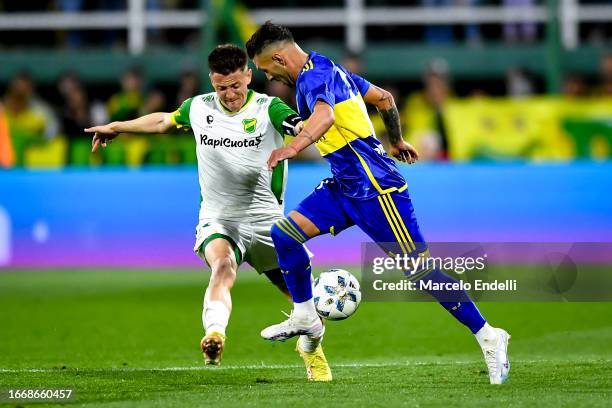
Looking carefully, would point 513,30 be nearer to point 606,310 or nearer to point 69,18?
point 69,18

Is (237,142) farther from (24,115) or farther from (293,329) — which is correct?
(24,115)

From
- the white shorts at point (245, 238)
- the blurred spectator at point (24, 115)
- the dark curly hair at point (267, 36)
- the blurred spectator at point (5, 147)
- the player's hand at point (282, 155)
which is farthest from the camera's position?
the blurred spectator at point (24, 115)

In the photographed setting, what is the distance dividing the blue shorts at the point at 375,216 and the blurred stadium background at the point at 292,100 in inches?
259

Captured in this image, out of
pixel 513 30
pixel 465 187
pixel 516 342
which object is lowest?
pixel 516 342

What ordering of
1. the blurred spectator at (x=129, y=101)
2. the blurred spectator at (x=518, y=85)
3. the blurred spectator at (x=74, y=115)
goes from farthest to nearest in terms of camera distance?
the blurred spectator at (x=518, y=85) < the blurred spectator at (x=74, y=115) < the blurred spectator at (x=129, y=101)

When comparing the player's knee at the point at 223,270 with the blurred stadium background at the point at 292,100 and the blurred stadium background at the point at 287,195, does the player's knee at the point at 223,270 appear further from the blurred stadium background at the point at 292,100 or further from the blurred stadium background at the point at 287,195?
the blurred stadium background at the point at 292,100

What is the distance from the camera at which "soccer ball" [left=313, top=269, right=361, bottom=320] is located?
7551 mm

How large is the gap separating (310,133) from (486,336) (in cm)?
162

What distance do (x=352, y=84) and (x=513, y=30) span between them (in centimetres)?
1335

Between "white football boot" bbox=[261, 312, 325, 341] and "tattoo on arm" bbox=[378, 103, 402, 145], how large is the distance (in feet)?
4.10

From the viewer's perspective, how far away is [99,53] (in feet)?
66.4

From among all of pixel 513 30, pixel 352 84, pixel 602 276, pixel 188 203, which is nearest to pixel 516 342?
pixel 602 276

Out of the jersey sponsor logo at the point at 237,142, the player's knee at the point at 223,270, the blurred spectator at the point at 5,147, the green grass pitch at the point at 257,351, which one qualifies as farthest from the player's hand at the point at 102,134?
the blurred spectator at the point at 5,147

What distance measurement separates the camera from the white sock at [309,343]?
7.58m
